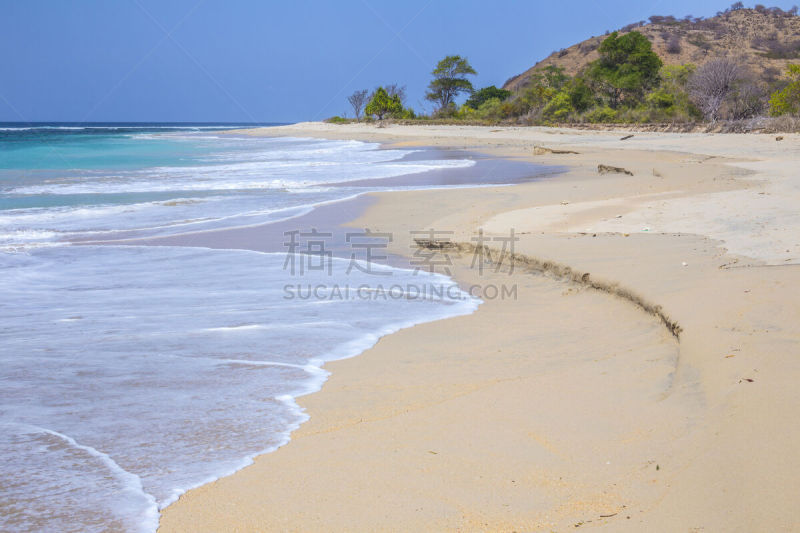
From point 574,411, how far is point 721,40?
78839 millimetres

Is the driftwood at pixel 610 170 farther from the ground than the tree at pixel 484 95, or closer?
closer

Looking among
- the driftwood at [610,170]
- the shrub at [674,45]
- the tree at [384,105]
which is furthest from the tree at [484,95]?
the driftwood at [610,170]

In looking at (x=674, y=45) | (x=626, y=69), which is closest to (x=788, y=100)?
(x=626, y=69)

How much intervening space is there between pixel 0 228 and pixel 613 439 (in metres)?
10.5

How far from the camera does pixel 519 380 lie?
371 centimetres

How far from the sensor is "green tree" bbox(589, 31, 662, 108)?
139ft

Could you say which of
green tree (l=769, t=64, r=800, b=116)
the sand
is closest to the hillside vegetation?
green tree (l=769, t=64, r=800, b=116)

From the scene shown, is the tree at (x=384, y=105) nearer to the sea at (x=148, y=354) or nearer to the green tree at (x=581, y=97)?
the green tree at (x=581, y=97)

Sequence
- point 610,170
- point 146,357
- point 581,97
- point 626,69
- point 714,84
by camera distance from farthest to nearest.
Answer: point 626,69 → point 581,97 → point 714,84 → point 610,170 → point 146,357

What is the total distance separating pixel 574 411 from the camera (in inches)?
126

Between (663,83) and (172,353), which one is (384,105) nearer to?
(663,83)

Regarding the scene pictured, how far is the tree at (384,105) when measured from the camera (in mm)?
66875

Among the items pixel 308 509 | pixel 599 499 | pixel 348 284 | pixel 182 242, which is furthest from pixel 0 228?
pixel 599 499

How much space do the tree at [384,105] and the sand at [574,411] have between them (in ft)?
203
